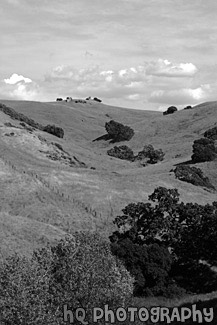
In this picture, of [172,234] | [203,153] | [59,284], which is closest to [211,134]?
[203,153]

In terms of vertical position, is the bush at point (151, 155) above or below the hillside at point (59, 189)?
above

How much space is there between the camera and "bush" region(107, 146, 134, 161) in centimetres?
14375

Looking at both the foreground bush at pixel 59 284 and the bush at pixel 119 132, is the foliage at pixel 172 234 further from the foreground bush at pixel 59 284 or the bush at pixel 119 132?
the bush at pixel 119 132

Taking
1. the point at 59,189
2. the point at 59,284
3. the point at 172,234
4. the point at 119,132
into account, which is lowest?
the point at 172,234

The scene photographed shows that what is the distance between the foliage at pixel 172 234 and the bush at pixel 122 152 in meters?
75.7

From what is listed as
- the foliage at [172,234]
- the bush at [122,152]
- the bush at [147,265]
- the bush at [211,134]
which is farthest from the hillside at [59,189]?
the bush at [211,134]

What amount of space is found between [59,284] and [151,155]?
106 meters

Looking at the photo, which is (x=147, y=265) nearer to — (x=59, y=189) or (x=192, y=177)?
(x=59, y=189)

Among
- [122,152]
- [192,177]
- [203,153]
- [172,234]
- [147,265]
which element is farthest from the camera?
[122,152]

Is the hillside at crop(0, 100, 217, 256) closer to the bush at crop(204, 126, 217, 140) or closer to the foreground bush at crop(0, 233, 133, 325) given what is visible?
the bush at crop(204, 126, 217, 140)

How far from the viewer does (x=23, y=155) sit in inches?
3996

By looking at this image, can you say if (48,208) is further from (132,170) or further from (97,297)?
(132,170)

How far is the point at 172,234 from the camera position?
61469 millimetres

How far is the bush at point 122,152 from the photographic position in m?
144
